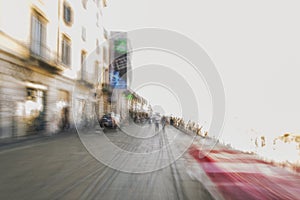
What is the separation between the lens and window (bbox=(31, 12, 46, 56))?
16391 mm

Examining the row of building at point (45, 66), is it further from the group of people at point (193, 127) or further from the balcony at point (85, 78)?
the group of people at point (193, 127)

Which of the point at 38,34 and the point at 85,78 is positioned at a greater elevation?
the point at 38,34

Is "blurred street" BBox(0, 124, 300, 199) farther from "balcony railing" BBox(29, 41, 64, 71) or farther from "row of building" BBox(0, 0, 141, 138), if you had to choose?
"balcony railing" BBox(29, 41, 64, 71)

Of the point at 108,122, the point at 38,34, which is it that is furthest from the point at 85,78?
the point at 38,34

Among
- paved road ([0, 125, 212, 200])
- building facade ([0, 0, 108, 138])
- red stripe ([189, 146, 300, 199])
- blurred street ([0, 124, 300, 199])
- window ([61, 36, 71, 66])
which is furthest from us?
window ([61, 36, 71, 66])

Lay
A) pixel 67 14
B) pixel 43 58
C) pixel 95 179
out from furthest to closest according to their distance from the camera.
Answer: pixel 67 14, pixel 43 58, pixel 95 179

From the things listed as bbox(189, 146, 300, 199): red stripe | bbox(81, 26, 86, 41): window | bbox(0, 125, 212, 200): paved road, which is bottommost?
bbox(0, 125, 212, 200): paved road

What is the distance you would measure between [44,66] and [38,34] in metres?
2.11

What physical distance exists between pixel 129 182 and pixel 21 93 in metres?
11.3

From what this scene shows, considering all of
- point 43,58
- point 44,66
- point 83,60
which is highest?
point 83,60

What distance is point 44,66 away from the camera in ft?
55.6

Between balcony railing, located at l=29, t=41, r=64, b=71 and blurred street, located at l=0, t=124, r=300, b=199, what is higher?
balcony railing, located at l=29, t=41, r=64, b=71

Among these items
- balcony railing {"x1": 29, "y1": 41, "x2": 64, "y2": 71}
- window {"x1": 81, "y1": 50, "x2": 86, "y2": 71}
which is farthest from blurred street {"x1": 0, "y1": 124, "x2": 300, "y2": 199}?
window {"x1": 81, "y1": 50, "x2": 86, "y2": 71}

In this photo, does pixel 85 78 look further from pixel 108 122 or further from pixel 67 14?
pixel 67 14
